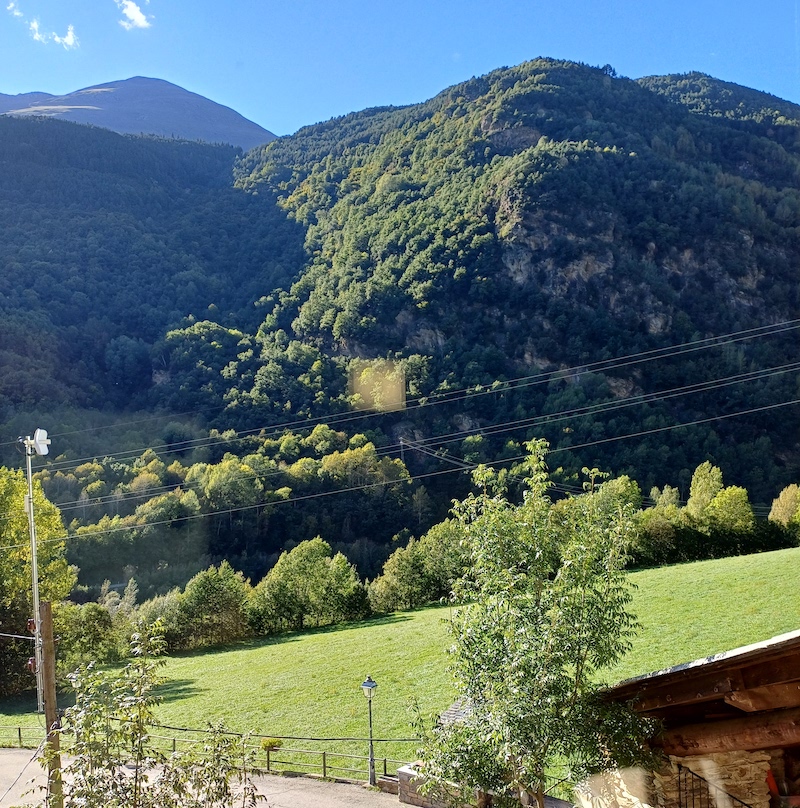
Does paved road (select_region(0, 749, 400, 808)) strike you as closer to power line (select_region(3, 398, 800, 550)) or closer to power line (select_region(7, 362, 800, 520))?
power line (select_region(3, 398, 800, 550))

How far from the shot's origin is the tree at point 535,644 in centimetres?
722

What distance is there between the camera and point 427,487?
301 feet

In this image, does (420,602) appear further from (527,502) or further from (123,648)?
(527,502)

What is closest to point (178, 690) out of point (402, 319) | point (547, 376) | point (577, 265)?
point (547, 376)

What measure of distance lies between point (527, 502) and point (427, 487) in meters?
83.6

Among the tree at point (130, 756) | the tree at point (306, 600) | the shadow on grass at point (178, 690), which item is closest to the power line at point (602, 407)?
the tree at point (306, 600)

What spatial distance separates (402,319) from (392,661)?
100896 mm

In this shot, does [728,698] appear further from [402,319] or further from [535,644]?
[402,319]

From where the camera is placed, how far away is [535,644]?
7414 millimetres

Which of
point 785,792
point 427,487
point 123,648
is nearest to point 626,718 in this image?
point 785,792

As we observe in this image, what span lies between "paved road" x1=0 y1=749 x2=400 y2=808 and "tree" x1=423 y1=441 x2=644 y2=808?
30.0 ft

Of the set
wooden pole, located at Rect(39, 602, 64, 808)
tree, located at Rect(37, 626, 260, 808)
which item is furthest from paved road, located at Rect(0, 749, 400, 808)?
tree, located at Rect(37, 626, 260, 808)

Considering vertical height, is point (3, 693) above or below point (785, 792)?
below

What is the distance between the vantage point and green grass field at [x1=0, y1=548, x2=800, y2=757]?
2256 cm
